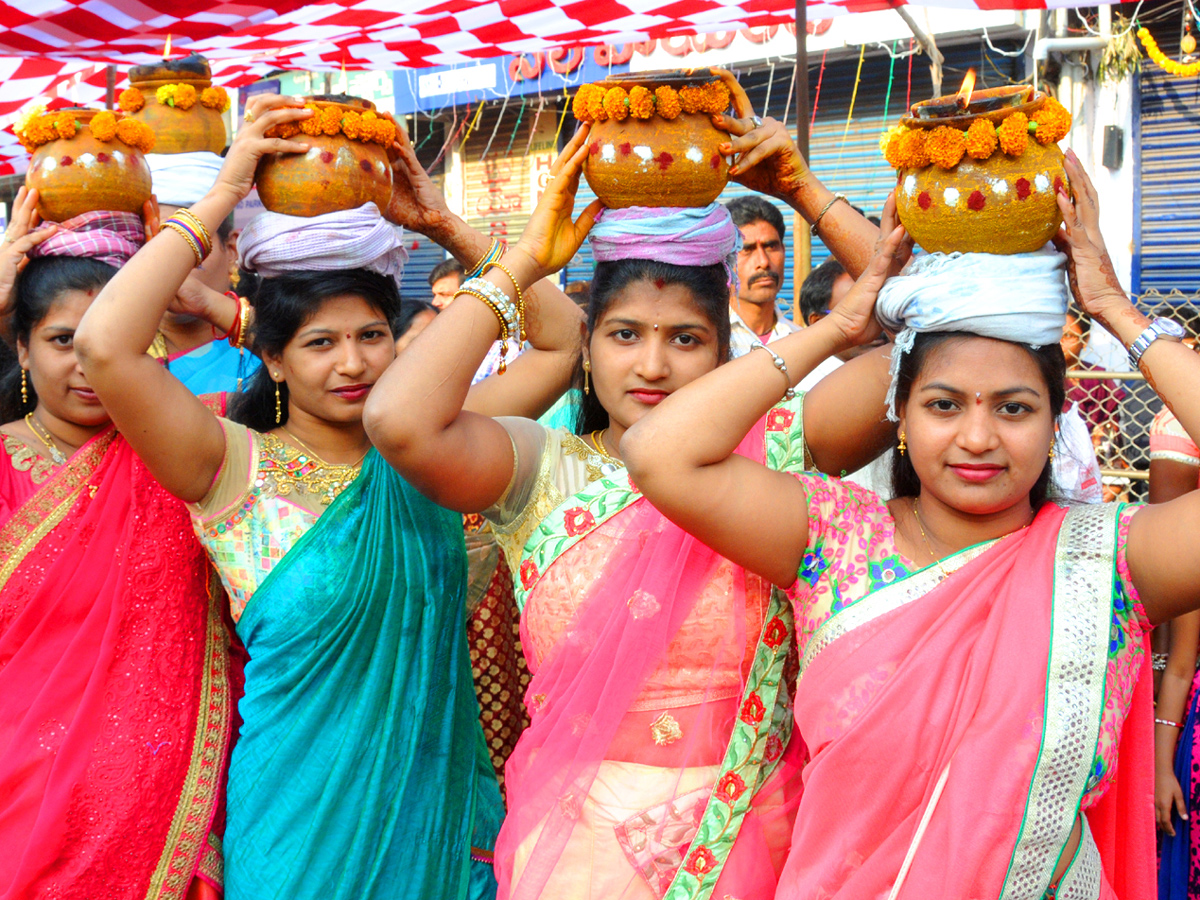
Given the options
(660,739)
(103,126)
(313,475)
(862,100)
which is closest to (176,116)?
(103,126)

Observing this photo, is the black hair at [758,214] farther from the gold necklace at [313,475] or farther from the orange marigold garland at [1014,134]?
the orange marigold garland at [1014,134]

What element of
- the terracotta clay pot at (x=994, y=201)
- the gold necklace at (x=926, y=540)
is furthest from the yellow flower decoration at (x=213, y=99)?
the gold necklace at (x=926, y=540)

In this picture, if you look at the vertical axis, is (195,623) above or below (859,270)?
below

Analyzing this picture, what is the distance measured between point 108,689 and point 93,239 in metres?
1.06

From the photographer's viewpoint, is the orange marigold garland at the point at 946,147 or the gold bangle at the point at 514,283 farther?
the gold bangle at the point at 514,283

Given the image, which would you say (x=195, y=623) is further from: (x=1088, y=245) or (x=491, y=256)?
(x=1088, y=245)

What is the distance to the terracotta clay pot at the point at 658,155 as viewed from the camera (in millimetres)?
2053

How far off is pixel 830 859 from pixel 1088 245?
3.70ft

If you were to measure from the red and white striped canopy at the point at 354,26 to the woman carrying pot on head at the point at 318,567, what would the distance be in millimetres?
2161

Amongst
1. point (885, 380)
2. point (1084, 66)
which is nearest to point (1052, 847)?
point (885, 380)

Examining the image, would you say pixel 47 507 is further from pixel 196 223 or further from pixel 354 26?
pixel 354 26

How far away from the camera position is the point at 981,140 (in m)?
1.78

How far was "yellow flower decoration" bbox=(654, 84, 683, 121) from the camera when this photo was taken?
203 cm

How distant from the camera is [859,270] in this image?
2377 mm
